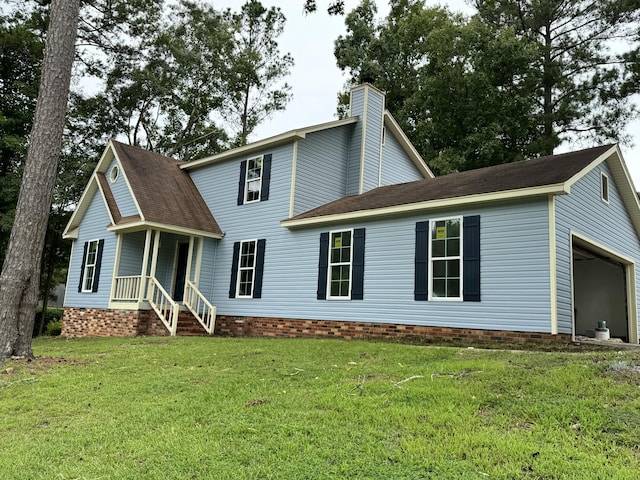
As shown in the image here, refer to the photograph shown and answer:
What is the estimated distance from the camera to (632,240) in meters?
13.0

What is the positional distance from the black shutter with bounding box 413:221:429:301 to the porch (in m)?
6.04

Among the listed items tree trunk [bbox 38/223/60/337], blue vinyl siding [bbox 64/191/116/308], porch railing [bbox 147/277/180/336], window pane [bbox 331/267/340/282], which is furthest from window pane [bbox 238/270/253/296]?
tree trunk [bbox 38/223/60/337]

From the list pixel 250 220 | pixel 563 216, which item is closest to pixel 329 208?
pixel 250 220

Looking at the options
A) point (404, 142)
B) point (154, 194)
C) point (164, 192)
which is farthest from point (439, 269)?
point (164, 192)

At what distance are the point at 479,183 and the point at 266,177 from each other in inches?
239

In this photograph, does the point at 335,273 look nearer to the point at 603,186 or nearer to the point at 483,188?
the point at 483,188

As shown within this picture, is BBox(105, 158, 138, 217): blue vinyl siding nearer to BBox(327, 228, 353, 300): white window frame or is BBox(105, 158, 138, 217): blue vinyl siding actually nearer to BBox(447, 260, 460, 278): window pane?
BBox(327, 228, 353, 300): white window frame

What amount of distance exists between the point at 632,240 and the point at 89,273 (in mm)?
16635

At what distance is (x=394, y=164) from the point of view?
52.3 feet

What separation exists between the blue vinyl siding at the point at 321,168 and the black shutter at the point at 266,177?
103 centimetres

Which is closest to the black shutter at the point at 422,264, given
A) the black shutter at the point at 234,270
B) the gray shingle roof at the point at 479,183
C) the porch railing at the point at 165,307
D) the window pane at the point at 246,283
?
the gray shingle roof at the point at 479,183

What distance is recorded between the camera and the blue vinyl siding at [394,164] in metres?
15.4

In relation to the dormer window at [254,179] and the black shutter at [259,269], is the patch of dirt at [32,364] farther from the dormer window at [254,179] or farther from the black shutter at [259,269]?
the dormer window at [254,179]

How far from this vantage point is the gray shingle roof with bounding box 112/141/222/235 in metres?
13.4
